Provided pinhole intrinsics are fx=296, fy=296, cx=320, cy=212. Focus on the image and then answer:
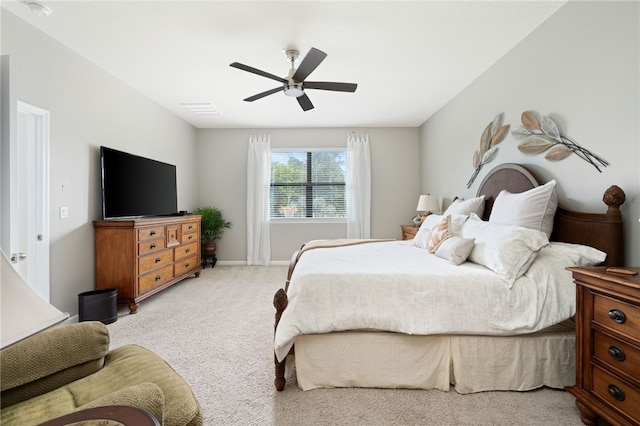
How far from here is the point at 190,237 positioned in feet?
14.4

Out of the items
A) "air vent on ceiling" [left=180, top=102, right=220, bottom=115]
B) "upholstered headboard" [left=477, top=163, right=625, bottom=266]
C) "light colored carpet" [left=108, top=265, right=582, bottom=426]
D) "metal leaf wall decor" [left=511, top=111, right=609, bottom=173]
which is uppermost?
"air vent on ceiling" [left=180, top=102, right=220, bottom=115]

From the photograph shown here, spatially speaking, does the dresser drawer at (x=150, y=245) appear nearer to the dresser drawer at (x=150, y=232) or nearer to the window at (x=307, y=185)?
the dresser drawer at (x=150, y=232)

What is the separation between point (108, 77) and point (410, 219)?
493cm

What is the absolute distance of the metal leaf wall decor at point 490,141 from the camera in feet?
9.68

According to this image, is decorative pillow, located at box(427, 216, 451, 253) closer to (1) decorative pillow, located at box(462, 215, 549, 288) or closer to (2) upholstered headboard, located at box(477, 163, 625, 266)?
(1) decorative pillow, located at box(462, 215, 549, 288)

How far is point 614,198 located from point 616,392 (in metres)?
1.07

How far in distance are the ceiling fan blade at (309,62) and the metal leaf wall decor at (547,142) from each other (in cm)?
182

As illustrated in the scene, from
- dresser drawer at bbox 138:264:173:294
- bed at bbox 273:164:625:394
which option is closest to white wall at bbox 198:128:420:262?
dresser drawer at bbox 138:264:173:294

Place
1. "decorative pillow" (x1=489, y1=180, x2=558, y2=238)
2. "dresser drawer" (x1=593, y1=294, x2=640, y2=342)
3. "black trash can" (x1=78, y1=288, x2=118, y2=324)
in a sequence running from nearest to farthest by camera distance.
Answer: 1. "dresser drawer" (x1=593, y1=294, x2=640, y2=342)
2. "decorative pillow" (x1=489, y1=180, x2=558, y2=238)
3. "black trash can" (x1=78, y1=288, x2=118, y2=324)

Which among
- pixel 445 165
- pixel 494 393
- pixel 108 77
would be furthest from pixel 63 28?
pixel 445 165

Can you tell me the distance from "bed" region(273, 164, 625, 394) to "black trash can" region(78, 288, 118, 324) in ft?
6.68

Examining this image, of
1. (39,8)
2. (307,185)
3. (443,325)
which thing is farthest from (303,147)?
(443,325)

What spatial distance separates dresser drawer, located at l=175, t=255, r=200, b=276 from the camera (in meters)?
4.04

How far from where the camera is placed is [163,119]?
14.4 feet
